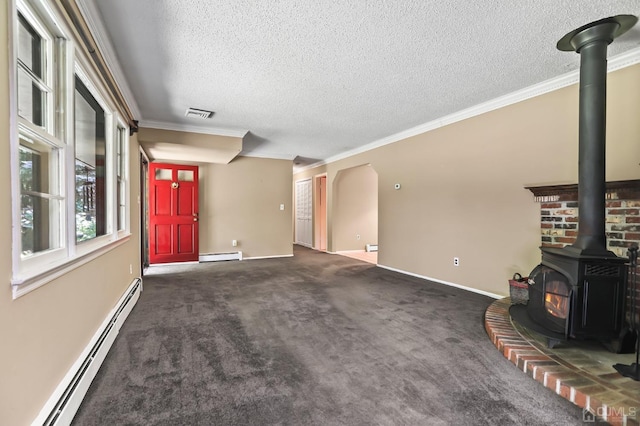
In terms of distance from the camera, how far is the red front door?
18.4 feet

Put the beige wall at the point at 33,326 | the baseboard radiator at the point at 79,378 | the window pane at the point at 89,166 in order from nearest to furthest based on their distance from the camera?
the beige wall at the point at 33,326 → the baseboard radiator at the point at 79,378 → the window pane at the point at 89,166

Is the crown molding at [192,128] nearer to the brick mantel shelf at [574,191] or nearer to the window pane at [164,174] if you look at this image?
the window pane at [164,174]

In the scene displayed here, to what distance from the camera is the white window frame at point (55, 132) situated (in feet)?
3.67

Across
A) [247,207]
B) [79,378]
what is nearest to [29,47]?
[79,378]

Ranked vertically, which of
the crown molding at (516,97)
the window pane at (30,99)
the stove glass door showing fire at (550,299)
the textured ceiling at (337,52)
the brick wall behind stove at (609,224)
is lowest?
the stove glass door showing fire at (550,299)

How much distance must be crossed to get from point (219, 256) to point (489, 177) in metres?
5.32

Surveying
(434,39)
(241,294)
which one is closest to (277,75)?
(434,39)

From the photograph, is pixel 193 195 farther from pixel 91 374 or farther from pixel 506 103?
pixel 506 103

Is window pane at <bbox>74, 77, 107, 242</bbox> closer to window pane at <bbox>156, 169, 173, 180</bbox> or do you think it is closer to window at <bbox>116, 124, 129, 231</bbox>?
window at <bbox>116, 124, 129, 231</bbox>

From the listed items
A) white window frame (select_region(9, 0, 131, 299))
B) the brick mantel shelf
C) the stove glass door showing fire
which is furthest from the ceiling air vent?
the stove glass door showing fire

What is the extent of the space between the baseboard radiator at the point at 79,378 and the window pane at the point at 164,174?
376cm

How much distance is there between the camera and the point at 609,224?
2.46m

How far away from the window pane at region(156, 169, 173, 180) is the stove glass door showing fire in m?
6.14

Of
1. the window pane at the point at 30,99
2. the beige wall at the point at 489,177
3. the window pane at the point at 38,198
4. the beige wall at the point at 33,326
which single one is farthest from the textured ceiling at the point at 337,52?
the beige wall at the point at 33,326
